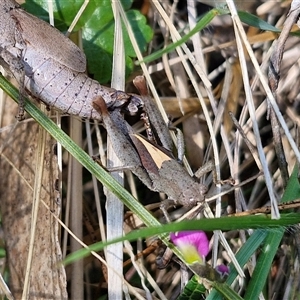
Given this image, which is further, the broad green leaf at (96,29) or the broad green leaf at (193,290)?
the broad green leaf at (96,29)

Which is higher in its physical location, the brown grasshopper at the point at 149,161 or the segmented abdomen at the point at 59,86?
the segmented abdomen at the point at 59,86

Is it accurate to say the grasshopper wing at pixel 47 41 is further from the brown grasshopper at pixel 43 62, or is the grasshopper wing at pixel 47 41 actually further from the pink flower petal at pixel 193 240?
the pink flower petal at pixel 193 240

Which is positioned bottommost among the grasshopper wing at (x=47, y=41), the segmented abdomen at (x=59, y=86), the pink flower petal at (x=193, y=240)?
the pink flower petal at (x=193, y=240)

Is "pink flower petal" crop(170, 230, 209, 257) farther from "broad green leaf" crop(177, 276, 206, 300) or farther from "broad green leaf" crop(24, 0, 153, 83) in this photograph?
"broad green leaf" crop(24, 0, 153, 83)

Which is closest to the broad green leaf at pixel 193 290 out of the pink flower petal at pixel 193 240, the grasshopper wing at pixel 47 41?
the pink flower petal at pixel 193 240

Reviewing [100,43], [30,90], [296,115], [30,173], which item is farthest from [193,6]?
[30,173]

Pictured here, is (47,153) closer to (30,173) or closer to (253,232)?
(30,173)

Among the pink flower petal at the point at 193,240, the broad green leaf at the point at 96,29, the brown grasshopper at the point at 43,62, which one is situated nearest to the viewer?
the pink flower petal at the point at 193,240

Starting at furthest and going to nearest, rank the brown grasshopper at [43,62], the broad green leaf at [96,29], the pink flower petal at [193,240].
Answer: the broad green leaf at [96,29] → the brown grasshopper at [43,62] → the pink flower petal at [193,240]
